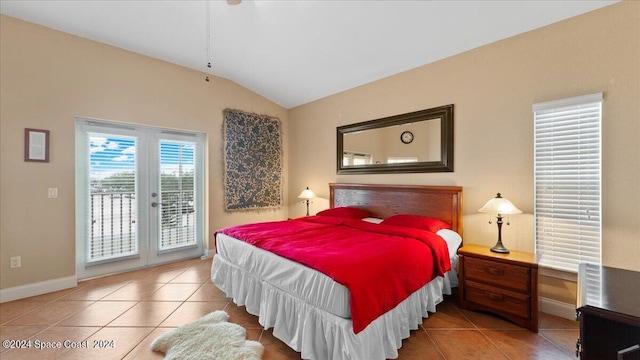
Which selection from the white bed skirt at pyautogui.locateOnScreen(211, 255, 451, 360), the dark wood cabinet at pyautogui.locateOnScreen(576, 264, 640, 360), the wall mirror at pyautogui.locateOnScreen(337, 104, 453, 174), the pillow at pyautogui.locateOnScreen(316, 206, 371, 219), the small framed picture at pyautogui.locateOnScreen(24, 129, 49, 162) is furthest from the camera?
the pillow at pyautogui.locateOnScreen(316, 206, 371, 219)

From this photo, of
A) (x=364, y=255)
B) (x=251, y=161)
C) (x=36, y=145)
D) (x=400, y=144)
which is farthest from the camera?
(x=251, y=161)

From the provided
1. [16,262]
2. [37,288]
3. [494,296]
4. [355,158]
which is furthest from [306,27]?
[37,288]

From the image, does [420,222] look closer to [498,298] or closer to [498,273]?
[498,273]

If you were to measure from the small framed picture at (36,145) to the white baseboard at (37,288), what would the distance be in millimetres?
1424

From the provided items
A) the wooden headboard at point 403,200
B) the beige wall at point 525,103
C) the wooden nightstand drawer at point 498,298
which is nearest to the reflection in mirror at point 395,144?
the beige wall at point 525,103

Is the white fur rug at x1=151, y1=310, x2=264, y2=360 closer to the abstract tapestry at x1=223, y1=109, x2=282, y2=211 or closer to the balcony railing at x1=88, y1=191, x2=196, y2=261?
the balcony railing at x1=88, y1=191, x2=196, y2=261

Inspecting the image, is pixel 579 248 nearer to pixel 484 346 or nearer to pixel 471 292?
pixel 471 292

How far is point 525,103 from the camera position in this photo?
2.58 meters

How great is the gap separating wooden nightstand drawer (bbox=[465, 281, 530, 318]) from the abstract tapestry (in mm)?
3586

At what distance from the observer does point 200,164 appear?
433 cm

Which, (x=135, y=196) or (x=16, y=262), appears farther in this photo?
(x=135, y=196)

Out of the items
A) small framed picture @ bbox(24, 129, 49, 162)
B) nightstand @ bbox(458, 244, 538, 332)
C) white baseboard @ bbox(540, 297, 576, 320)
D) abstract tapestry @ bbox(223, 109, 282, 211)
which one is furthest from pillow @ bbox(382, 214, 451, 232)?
small framed picture @ bbox(24, 129, 49, 162)

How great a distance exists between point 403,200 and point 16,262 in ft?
14.9

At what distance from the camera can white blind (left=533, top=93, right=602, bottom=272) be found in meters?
2.22
